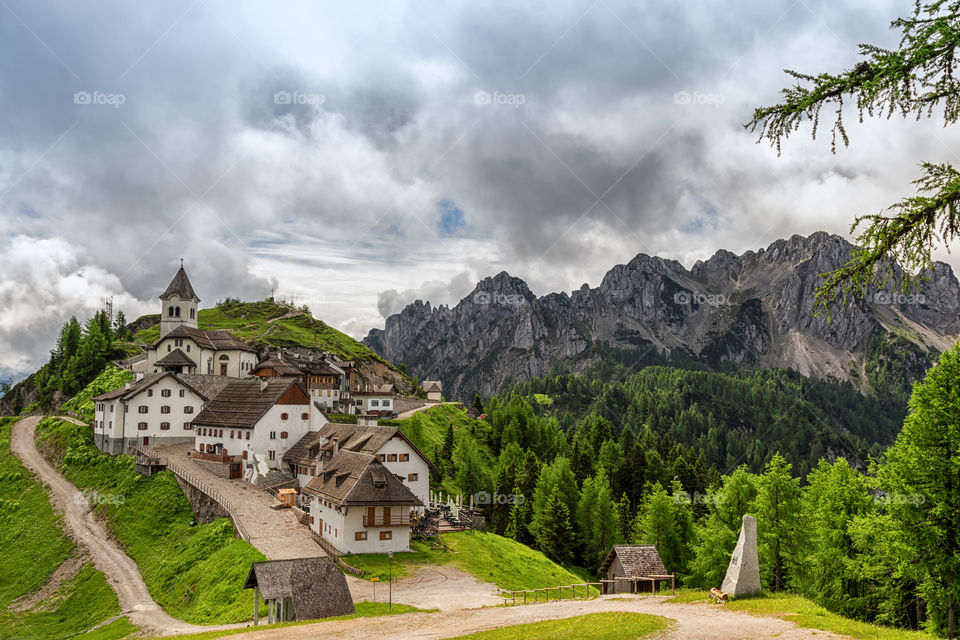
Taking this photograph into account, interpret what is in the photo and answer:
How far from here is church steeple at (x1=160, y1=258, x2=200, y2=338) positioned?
12156 centimetres

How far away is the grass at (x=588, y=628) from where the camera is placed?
23.3 meters

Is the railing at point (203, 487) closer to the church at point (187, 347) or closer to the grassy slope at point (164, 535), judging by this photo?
the grassy slope at point (164, 535)

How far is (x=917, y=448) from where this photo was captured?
1120 inches

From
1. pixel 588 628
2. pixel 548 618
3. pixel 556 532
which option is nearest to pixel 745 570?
pixel 548 618

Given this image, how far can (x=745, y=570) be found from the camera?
31.8 metres

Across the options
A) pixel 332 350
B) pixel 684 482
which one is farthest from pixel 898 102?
pixel 332 350

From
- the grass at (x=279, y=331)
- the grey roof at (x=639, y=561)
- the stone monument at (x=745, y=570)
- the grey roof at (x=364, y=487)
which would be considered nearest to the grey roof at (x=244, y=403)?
the grey roof at (x=364, y=487)

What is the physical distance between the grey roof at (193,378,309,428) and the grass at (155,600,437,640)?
39983 mm

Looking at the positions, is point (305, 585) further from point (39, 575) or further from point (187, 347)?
point (187, 347)

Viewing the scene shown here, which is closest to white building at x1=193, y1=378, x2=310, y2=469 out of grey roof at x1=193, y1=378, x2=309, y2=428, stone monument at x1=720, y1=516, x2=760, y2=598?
grey roof at x1=193, y1=378, x2=309, y2=428

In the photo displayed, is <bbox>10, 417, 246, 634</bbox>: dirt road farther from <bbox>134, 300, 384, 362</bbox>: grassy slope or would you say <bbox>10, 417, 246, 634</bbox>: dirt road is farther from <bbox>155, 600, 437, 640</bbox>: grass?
<bbox>134, 300, 384, 362</bbox>: grassy slope

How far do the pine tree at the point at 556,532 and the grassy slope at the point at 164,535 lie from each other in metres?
39.7

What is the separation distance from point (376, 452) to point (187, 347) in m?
64.8

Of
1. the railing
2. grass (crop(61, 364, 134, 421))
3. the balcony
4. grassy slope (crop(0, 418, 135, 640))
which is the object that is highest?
grass (crop(61, 364, 134, 421))
